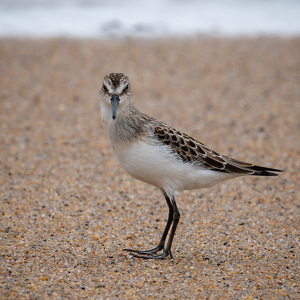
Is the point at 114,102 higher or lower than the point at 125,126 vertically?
higher

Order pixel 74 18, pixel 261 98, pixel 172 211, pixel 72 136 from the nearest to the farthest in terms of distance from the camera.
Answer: pixel 172 211, pixel 72 136, pixel 261 98, pixel 74 18

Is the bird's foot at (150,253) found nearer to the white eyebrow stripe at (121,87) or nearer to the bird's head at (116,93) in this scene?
the bird's head at (116,93)

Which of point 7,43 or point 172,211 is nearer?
point 172,211

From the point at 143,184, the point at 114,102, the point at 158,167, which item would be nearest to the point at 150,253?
the point at 158,167

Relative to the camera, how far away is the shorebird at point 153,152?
415 cm

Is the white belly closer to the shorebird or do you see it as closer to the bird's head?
the shorebird

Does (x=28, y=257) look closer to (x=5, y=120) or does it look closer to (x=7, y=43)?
(x=5, y=120)

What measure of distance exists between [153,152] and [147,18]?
1341cm

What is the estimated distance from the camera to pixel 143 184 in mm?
6543

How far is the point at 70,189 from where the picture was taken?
20.2 feet

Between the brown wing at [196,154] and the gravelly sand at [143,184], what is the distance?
2.96ft

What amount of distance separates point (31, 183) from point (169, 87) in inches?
198

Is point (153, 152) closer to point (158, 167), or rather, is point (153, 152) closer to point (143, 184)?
point (158, 167)

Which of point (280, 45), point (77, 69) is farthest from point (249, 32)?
point (77, 69)
